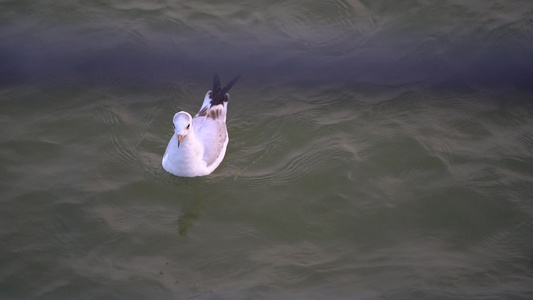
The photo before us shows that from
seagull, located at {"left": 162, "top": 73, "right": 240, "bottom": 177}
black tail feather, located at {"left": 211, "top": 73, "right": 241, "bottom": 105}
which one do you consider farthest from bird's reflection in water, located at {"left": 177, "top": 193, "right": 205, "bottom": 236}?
black tail feather, located at {"left": 211, "top": 73, "right": 241, "bottom": 105}

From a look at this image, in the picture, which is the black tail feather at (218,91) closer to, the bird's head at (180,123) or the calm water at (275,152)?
the calm water at (275,152)

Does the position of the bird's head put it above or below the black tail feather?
below

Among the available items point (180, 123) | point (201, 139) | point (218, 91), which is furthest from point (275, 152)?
point (180, 123)

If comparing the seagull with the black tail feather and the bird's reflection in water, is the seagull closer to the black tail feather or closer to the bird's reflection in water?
the black tail feather

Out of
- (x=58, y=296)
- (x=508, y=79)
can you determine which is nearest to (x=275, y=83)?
(x=508, y=79)

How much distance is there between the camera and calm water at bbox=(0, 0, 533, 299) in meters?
5.81

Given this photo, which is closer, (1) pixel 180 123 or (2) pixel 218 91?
(1) pixel 180 123

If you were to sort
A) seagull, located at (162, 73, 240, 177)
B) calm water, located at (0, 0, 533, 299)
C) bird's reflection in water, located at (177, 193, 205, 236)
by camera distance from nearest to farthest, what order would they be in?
calm water, located at (0, 0, 533, 299)
bird's reflection in water, located at (177, 193, 205, 236)
seagull, located at (162, 73, 240, 177)

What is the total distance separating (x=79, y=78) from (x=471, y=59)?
4846 millimetres

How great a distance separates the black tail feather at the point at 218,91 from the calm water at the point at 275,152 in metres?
0.29

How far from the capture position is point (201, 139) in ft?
23.4

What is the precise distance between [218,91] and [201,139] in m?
0.64

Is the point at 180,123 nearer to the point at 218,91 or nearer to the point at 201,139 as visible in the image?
the point at 201,139

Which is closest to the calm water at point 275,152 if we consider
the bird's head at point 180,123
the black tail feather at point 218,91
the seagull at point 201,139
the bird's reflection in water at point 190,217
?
the bird's reflection in water at point 190,217
